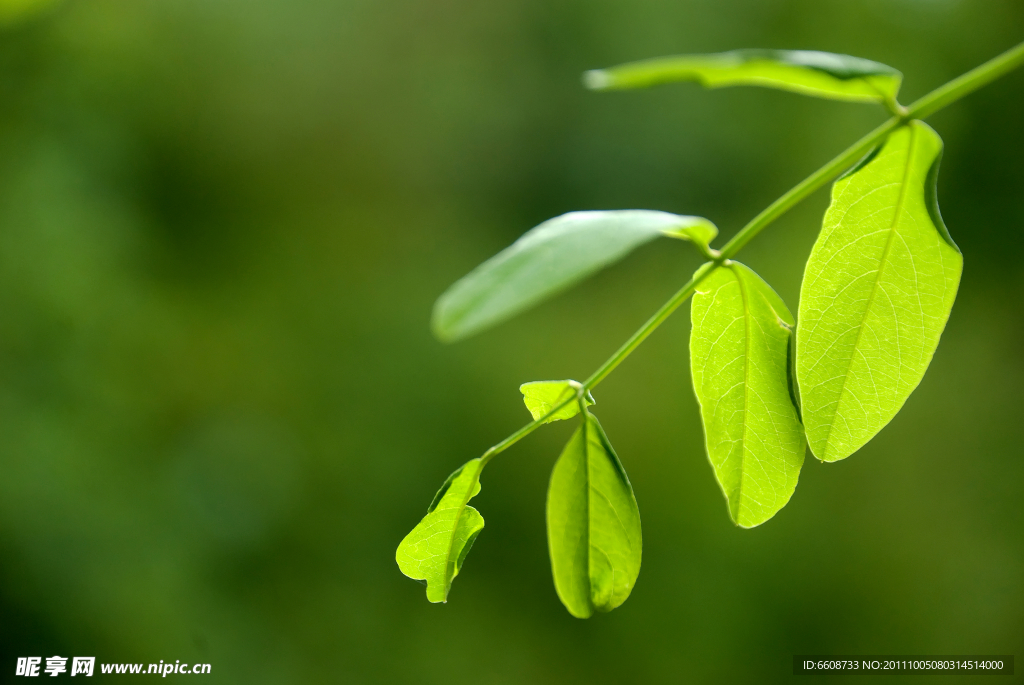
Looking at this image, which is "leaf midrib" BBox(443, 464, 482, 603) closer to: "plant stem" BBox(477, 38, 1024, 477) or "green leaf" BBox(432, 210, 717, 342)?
"plant stem" BBox(477, 38, 1024, 477)

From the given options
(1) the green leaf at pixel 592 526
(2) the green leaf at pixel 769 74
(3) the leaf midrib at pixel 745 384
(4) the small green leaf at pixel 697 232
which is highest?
(2) the green leaf at pixel 769 74

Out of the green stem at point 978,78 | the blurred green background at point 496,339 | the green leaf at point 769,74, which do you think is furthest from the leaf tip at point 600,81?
the blurred green background at point 496,339

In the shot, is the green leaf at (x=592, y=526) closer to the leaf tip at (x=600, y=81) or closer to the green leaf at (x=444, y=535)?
the green leaf at (x=444, y=535)

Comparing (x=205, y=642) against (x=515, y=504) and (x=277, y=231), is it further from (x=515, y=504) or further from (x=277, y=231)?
(x=277, y=231)

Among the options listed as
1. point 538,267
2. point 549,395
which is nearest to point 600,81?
point 538,267

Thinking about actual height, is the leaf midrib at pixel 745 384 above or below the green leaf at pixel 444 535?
above
